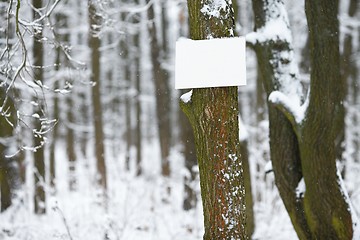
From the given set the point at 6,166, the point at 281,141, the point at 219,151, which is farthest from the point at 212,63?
the point at 6,166

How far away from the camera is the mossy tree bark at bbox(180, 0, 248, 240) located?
372 cm

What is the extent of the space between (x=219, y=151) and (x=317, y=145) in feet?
6.47

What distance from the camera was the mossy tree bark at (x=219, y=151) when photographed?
146 inches

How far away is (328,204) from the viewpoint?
5090mm

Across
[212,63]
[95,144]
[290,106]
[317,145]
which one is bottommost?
[95,144]

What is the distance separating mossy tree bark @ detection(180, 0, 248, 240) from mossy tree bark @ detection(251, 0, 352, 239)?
1.73 meters

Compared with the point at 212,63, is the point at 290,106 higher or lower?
lower

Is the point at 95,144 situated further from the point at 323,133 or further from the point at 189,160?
the point at 323,133

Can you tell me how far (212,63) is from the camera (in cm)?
371

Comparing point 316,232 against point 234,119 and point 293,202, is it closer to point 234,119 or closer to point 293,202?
point 293,202

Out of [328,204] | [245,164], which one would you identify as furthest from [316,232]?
[245,164]

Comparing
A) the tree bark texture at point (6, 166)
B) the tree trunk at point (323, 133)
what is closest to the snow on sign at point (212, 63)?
the tree trunk at point (323, 133)

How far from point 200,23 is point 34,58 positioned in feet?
19.7

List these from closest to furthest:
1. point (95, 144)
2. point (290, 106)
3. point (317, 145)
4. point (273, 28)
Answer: point (317, 145) → point (290, 106) → point (273, 28) → point (95, 144)
